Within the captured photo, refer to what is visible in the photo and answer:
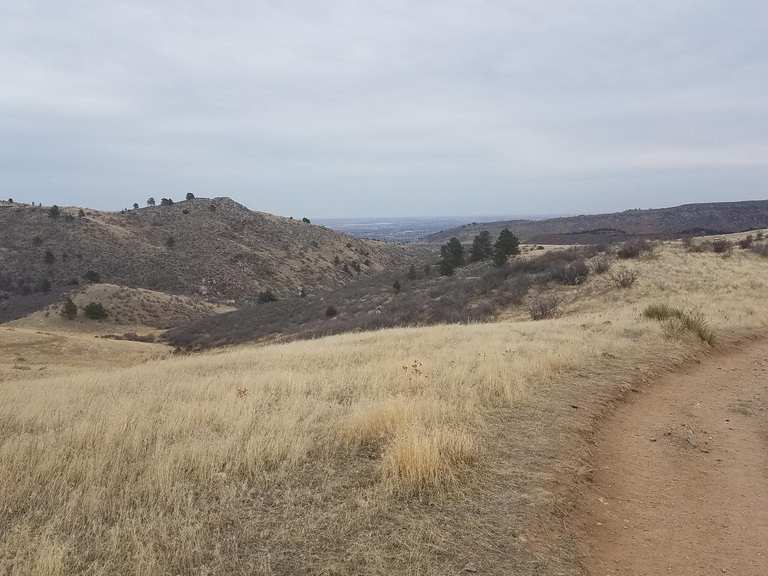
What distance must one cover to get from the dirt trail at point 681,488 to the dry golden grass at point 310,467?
0.36 meters

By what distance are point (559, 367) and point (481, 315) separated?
16.7 metres

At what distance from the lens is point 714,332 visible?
12328 mm

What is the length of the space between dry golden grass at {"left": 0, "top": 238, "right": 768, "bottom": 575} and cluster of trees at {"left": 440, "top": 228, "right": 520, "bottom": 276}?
2865 cm

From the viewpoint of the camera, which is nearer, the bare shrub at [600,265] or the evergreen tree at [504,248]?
the bare shrub at [600,265]

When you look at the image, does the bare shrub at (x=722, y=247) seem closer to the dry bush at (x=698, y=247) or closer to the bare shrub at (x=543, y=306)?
the dry bush at (x=698, y=247)

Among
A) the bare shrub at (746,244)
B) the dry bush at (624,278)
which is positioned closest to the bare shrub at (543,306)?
the dry bush at (624,278)

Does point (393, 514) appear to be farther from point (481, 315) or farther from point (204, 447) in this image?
point (481, 315)

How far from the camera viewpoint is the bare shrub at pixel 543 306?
74.7 feet

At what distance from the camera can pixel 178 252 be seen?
70.9m

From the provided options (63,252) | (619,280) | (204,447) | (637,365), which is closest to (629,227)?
(619,280)

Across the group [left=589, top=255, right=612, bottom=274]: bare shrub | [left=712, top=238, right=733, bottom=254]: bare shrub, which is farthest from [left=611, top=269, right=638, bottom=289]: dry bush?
[left=712, top=238, right=733, bottom=254]: bare shrub

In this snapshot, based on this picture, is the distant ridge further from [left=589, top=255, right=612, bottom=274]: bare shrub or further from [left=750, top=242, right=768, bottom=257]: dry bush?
[left=589, top=255, right=612, bottom=274]: bare shrub

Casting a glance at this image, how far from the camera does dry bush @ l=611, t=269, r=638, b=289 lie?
23906 mm

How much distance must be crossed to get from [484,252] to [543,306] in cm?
2474
